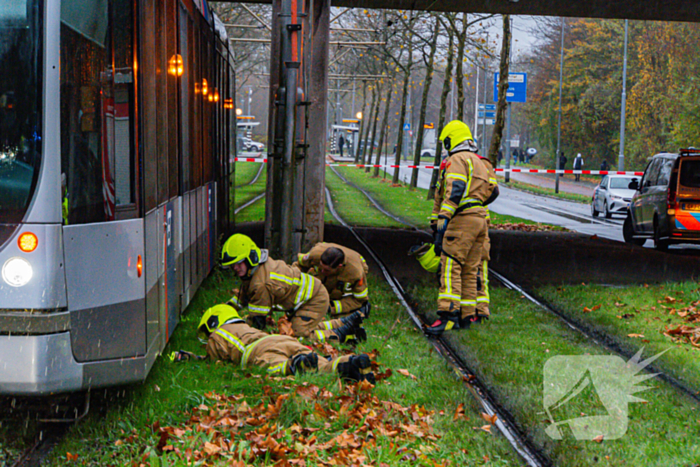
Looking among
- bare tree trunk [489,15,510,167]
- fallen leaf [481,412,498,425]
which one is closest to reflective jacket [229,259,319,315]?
fallen leaf [481,412,498,425]

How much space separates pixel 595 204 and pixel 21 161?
26.8 m

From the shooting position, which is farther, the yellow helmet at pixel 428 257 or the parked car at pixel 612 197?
the parked car at pixel 612 197

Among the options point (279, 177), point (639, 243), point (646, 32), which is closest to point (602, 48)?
point (646, 32)

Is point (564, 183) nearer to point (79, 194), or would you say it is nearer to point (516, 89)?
point (516, 89)

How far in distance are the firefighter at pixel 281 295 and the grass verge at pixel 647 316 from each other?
2.60m

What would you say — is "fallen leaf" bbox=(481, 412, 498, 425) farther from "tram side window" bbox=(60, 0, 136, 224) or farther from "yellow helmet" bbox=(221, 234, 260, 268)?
"tram side window" bbox=(60, 0, 136, 224)

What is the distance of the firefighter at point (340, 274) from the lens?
800 cm

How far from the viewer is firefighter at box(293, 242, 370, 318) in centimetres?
800

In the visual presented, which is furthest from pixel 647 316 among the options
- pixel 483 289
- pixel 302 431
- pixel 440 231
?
pixel 302 431

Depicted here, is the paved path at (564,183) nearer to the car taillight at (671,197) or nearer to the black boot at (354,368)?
the car taillight at (671,197)

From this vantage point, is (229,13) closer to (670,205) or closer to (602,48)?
(670,205)

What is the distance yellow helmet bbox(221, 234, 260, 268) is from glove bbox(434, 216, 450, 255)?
6.71 ft

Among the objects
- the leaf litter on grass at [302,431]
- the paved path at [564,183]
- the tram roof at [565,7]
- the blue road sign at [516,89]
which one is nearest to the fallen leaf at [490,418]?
the leaf litter on grass at [302,431]

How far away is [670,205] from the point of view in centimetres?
1587
